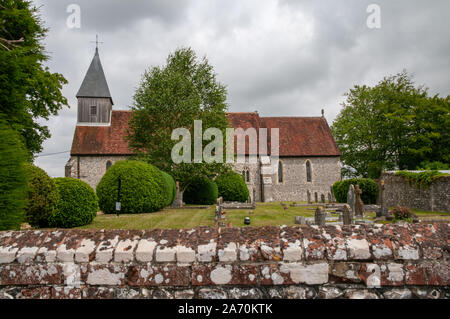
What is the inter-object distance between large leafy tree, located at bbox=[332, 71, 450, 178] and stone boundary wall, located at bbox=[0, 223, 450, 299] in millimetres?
31661

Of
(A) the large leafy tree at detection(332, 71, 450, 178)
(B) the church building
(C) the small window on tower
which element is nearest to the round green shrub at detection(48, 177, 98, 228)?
(B) the church building

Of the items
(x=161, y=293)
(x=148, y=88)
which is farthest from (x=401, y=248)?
(x=148, y=88)

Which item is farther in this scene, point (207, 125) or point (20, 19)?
point (207, 125)

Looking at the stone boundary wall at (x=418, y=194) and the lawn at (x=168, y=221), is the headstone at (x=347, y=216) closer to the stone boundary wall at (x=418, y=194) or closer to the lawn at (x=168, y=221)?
the lawn at (x=168, y=221)

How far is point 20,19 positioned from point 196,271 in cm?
1970

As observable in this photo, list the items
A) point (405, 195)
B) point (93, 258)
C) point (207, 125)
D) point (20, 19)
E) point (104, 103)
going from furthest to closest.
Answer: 1. point (104, 103)
2. point (207, 125)
3. point (405, 195)
4. point (20, 19)
5. point (93, 258)

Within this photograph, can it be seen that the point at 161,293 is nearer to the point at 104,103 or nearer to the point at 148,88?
the point at 148,88

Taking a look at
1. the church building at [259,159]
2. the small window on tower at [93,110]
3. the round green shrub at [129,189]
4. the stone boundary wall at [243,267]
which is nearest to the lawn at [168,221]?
the round green shrub at [129,189]

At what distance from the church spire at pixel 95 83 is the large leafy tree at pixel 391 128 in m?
29.6

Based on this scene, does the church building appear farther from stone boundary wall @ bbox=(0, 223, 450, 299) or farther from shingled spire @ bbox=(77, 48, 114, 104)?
stone boundary wall @ bbox=(0, 223, 450, 299)

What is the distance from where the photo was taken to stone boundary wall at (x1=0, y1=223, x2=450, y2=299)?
211 cm

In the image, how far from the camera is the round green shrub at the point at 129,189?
49.0 ft

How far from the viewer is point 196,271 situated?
212cm
